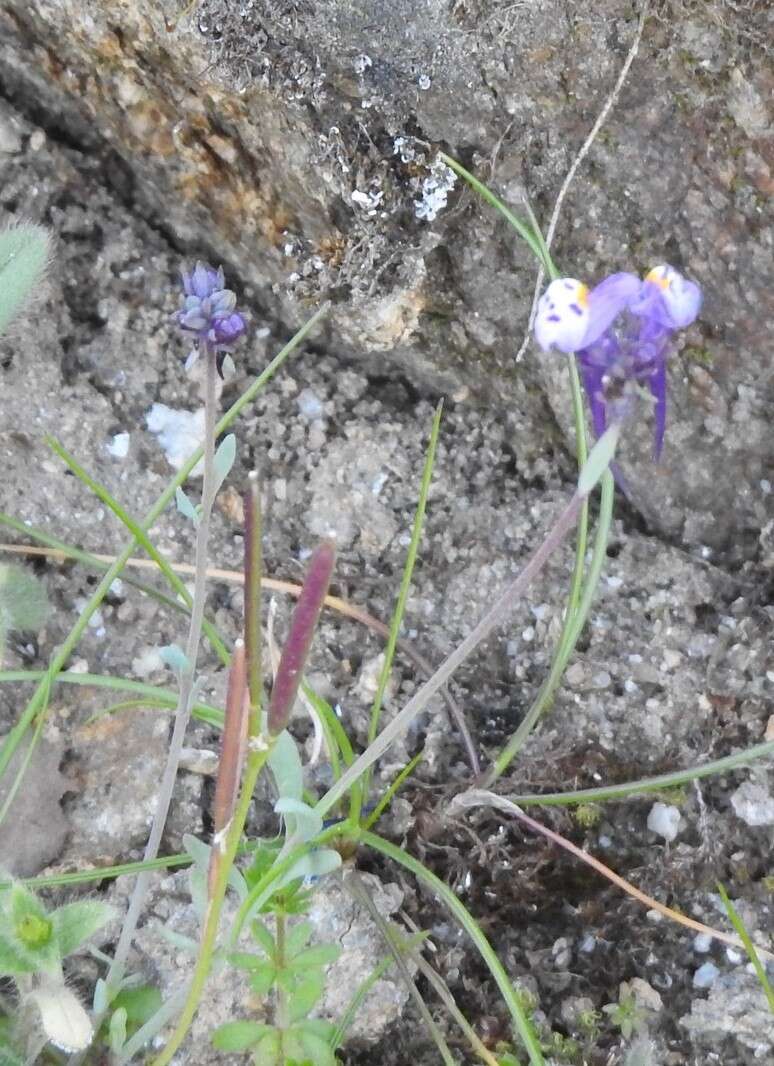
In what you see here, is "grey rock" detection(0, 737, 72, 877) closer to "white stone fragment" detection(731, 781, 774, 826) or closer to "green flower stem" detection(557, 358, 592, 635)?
"green flower stem" detection(557, 358, 592, 635)

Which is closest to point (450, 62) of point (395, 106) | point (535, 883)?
point (395, 106)

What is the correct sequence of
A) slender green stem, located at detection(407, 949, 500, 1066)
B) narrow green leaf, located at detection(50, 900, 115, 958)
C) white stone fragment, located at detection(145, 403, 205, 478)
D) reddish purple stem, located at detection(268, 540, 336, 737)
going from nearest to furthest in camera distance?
reddish purple stem, located at detection(268, 540, 336, 737) → narrow green leaf, located at detection(50, 900, 115, 958) → slender green stem, located at detection(407, 949, 500, 1066) → white stone fragment, located at detection(145, 403, 205, 478)

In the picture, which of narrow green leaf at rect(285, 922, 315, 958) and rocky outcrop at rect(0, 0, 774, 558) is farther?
rocky outcrop at rect(0, 0, 774, 558)

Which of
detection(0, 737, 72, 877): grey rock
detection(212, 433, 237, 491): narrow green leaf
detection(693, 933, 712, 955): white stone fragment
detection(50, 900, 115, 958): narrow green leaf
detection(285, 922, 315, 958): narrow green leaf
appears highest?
detection(212, 433, 237, 491): narrow green leaf

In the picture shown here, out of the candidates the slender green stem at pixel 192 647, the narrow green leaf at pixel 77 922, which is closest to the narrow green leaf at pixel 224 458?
the slender green stem at pixel 192 647

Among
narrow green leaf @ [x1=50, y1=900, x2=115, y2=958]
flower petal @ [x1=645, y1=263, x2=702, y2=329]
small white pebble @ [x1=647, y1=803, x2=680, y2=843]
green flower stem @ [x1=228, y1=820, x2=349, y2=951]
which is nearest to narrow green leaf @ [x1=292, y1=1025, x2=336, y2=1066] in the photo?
green flower stem @ [x1=228, y1=820, x2=349, y2=951]

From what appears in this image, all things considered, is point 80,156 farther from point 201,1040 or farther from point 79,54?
point 201,1040

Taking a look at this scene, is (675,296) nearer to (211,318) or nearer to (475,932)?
(211,318)

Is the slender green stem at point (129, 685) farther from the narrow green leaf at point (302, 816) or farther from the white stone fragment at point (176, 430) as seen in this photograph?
the white stone fragment at point (176, 430)
